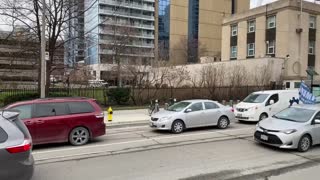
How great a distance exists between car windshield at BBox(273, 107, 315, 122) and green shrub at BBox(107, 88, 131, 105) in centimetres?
1523

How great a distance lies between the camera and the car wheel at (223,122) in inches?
577

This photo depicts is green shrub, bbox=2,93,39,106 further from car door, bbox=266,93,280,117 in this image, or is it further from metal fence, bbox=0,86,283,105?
car door, bbox=266,93,280,117

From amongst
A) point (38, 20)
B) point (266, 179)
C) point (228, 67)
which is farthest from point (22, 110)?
point (228, 67)

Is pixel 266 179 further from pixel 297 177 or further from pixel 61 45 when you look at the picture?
pixel 61 45

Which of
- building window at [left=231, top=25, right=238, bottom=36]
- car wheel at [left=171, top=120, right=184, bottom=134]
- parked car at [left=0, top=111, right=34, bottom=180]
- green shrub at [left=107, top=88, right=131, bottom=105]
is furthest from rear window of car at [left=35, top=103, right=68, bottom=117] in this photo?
building window at [left=231, top=25, right=238, bottom=36]

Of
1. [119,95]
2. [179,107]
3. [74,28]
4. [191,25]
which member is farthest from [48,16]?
[191,25]

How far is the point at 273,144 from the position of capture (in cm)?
968

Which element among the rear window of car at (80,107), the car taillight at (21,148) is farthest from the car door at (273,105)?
the car taillight at (21,148)

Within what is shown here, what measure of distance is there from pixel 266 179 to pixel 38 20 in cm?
1885

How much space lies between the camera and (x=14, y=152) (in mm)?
5266

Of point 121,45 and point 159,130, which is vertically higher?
point 121,45

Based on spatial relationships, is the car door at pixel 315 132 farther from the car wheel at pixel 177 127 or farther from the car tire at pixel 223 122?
the car wheel at pixel 177 127

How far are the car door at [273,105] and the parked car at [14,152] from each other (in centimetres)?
1432

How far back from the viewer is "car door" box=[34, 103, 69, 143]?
33.5 feet
